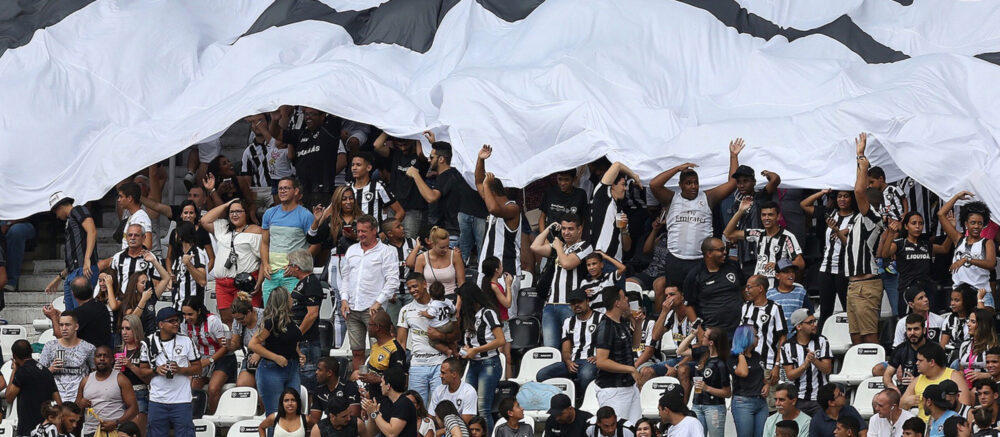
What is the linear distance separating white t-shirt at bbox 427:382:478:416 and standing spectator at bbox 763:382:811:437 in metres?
2.33

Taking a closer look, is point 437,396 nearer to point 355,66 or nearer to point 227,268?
point 227,268

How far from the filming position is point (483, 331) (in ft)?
51.4

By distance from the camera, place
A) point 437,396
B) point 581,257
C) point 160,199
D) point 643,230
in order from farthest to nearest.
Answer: point 160,199, point 643,230, point 581,257, point 437,396

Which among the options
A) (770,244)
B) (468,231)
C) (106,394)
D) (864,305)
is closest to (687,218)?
(770,244)

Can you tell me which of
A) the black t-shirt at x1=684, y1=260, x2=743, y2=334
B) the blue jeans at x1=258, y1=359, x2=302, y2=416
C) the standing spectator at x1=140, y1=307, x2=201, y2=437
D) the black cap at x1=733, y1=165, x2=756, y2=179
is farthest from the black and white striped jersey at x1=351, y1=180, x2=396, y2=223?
the black cap at x1=733, y1=165, x2=756, y2=179

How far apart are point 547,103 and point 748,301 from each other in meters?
3.46

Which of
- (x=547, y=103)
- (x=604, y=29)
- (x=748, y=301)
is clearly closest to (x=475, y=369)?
(x=748, y=301)

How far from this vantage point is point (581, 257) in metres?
16.4

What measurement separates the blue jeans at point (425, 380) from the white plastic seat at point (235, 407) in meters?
1.43

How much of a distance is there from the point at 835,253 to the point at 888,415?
8.46ft

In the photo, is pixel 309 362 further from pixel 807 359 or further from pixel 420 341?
pixel 807 359

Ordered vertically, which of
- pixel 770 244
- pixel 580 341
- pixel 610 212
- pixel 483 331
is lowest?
pixel 580 341

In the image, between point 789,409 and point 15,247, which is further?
point 15,247

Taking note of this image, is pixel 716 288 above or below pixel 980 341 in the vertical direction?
above
